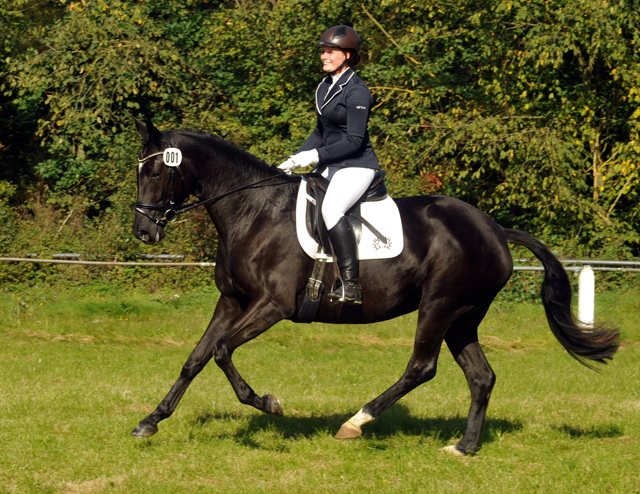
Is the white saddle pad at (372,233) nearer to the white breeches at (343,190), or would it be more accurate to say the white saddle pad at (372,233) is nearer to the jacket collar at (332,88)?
the white breeches at (343,190)

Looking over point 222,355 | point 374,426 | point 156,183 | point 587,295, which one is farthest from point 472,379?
point 587,295

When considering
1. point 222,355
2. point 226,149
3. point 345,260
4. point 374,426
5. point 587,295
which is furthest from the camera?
point 587,295

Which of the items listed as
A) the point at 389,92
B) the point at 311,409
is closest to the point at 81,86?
the point at 389,92

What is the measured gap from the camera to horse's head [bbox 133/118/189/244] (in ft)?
20.6

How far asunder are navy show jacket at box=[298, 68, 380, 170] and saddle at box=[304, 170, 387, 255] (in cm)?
14

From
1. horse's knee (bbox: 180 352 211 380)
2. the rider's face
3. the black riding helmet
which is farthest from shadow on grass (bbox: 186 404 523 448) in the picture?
the black riding helmet

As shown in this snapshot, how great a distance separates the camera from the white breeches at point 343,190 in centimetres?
627

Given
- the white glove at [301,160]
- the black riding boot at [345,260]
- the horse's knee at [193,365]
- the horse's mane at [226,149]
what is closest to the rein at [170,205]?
the horse's mane at [226,149]

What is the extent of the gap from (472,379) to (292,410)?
1.85m

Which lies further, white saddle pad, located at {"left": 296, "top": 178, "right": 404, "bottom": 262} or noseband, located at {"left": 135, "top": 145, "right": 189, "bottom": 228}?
white saddle pad, located at {"left": 296, "top": 178, "right": 404, "bottom": 262}

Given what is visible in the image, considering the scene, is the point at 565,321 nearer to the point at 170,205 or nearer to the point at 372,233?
the point at 372,233

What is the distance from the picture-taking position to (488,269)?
6.72 metres

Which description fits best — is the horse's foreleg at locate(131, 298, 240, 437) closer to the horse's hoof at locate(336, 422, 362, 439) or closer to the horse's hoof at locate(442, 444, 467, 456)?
the horse's hoof at locate(336, 422, 362, 439)

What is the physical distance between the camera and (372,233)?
649cm
